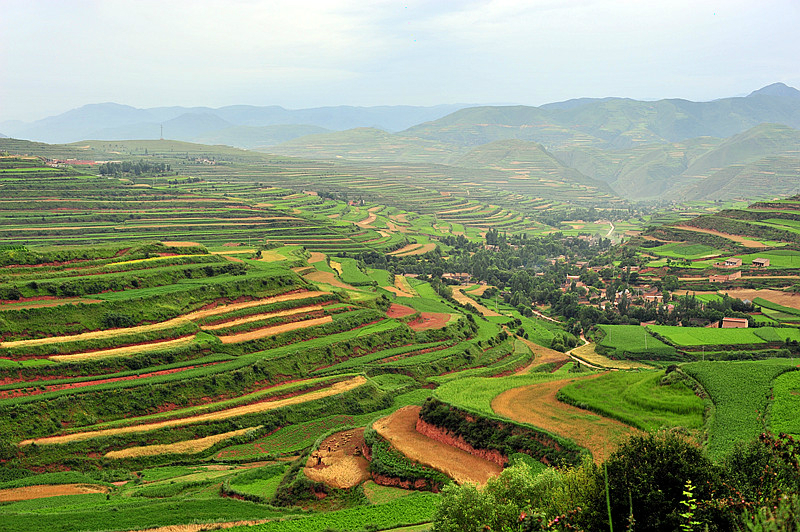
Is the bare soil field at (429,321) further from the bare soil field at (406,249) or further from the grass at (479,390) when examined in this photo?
the bare soil field at (406,249)

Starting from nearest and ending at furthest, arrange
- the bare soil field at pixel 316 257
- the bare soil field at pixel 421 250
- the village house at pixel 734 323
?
the village house at pixel 734 323 < the bare soil field at pixel 316 257 < the bare soil field at pixel 421 250

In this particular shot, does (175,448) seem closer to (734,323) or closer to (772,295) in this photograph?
(734,323)

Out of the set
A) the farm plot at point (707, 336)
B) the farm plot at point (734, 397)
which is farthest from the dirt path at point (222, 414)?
the farm plot at point (707, 336)

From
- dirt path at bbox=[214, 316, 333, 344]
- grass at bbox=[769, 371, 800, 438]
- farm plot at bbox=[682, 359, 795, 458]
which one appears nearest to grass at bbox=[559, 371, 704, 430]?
farm plot at bbox=[682, 359, 795, 458]

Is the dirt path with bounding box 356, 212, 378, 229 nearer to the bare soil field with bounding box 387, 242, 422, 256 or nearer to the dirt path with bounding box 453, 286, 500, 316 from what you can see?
the bare soil field with bounding box 387, 242, 422, 256

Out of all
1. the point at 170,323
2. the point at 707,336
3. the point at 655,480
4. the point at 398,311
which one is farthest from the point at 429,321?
the point at 655,480

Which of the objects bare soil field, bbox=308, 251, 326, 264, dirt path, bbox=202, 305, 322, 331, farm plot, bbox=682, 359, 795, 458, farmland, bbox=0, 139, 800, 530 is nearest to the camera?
farm plot, bbox=682, 359, 795, 458

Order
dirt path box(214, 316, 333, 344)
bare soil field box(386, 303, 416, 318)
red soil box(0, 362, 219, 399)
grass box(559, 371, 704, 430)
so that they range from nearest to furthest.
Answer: grass box(559, 371, 704, 430) < red soil box(0, 362, 219, 399) < dirt path box(214, 316, 333, 344) < bare soil field box(386, 303, 416, 318)
